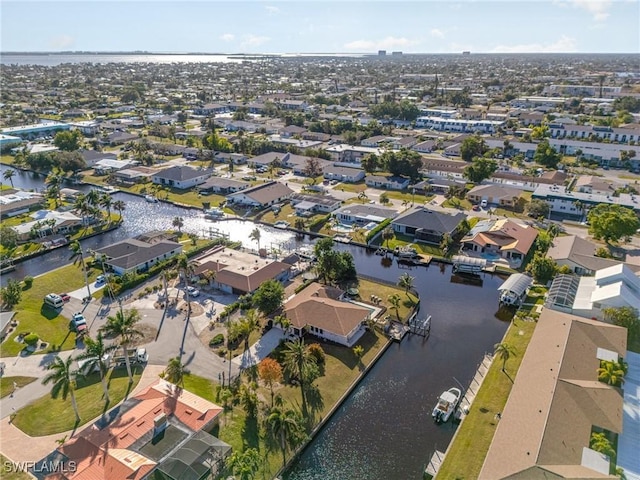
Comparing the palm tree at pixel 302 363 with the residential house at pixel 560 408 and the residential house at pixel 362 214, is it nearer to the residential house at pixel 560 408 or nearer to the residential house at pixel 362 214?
the residential house at pixel 560 408

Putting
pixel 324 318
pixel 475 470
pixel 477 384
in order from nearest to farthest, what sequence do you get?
pixel 475 470 → pixel 477 384 → pixel 324 318

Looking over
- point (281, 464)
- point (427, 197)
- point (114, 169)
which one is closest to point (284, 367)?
point (281, 464)

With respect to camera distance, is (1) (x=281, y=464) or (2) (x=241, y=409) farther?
(2) (x=241, y=409)

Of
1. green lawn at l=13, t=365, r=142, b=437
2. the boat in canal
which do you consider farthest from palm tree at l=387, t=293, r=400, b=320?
green lawn at l=13, t=365, r=142, b=437

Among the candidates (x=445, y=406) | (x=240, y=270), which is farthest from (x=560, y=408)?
(x=240, y=270)

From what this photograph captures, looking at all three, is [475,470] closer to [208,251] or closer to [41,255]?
[208,251]

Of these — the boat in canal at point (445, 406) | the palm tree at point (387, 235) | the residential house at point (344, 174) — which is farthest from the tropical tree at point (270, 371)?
the residential house at point (344, 174)
